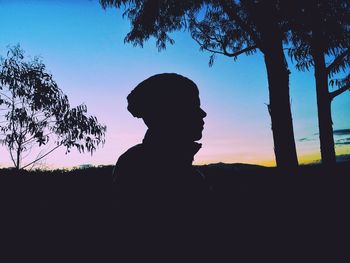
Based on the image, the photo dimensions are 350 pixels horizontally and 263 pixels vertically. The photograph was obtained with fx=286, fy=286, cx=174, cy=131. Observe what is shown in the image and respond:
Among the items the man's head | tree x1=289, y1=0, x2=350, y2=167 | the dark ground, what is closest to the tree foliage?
tree x1=289, y1=0, x2=350, y2=167

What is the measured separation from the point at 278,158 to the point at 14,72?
1170cm

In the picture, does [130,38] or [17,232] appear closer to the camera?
[17,232]

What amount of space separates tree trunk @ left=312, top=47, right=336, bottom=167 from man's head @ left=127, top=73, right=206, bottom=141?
9500mm

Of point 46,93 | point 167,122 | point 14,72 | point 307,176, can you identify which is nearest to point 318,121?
point 307,176

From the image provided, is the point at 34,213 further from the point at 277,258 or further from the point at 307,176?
the point at 307,176

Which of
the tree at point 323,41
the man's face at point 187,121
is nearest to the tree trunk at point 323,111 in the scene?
the tree at point 323,41

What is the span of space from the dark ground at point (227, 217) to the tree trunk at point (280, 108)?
54 centimetres

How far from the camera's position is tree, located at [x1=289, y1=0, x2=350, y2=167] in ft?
31.4

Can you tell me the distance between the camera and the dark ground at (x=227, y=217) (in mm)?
3516

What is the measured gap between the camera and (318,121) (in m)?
9.91

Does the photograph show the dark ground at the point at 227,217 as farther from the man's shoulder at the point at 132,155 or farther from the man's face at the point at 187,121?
the man's face at the point at 187,121

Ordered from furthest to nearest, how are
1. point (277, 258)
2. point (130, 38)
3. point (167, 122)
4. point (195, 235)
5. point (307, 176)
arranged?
point (130, 38), point (307, 176), point (277, 258), point (167, 122), point (195, 235)

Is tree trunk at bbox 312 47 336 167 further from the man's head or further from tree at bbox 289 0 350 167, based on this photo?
the man's head

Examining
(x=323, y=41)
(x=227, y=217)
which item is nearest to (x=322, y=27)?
(x=323, y=41)
